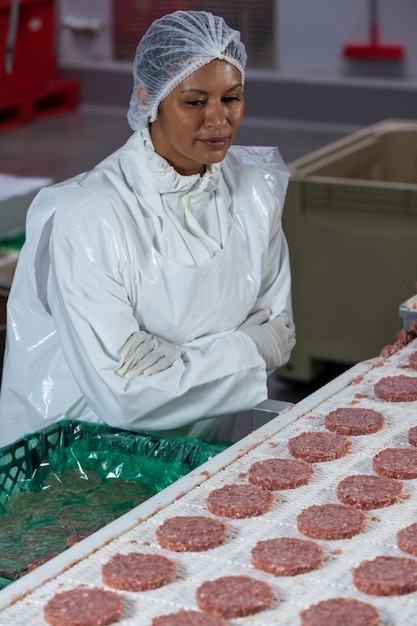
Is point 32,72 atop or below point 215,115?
below

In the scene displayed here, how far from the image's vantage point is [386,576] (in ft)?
5.41

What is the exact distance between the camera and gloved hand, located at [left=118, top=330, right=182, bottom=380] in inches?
97.3

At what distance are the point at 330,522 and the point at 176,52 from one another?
1193 mm

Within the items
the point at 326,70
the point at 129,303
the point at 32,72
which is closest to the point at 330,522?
the point at 129,303

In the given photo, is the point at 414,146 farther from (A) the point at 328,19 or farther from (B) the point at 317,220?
(A) the point at 328,19

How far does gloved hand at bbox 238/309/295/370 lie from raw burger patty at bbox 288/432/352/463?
57 cm

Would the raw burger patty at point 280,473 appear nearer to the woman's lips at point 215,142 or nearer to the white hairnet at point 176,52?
the woman's lips at point 215,142

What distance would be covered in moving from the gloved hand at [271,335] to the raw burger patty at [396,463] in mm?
668

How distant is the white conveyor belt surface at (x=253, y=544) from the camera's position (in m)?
1.62

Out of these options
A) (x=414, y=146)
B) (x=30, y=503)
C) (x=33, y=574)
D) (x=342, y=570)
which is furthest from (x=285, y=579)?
(x=414, y=146)

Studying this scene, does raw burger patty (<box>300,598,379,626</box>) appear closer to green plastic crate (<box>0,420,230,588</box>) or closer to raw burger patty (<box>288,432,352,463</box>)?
raw burger patty (<box>288,432,352,463</box>)

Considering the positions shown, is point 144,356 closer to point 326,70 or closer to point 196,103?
point 196,103

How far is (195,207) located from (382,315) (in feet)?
6.95

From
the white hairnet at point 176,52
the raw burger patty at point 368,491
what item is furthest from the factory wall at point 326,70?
the raw burger patty at point 368,491
